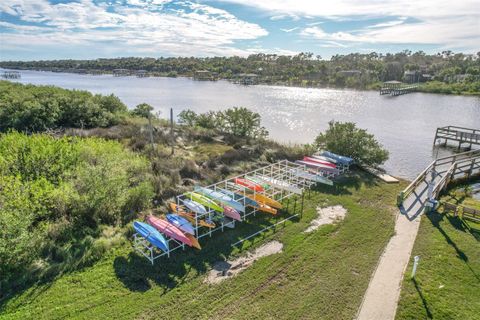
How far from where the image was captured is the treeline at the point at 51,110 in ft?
85.4

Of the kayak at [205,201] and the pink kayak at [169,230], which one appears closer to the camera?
the pink kayak at [169,230]

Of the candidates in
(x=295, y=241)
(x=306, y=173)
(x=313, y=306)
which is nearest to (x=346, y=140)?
(x=306, y=173)

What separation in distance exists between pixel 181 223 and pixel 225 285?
3.33 metres

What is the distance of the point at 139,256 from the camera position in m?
11.4

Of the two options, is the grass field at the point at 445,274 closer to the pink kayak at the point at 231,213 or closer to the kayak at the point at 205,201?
the pink kayak at the point at 231,213

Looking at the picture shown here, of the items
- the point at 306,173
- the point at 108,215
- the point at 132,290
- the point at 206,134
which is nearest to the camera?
the point at 132,290

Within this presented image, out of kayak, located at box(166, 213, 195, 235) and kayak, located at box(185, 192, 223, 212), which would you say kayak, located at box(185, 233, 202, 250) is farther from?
kayak, located at box(185, 192, 223, 212)

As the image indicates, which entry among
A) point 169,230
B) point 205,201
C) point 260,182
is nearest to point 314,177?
point 260,182

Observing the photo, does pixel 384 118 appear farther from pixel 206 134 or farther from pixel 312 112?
pixel 206 134

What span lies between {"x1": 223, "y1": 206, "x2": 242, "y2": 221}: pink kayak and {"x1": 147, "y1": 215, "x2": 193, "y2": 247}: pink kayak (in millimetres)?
2425

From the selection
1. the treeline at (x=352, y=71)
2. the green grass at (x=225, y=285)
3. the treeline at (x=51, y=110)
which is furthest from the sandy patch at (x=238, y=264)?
the treeline at (x=352, y=71)

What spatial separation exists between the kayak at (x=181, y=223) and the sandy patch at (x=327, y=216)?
4998mm

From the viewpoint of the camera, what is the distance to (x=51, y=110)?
27094 mm

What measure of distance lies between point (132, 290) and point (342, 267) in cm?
715
